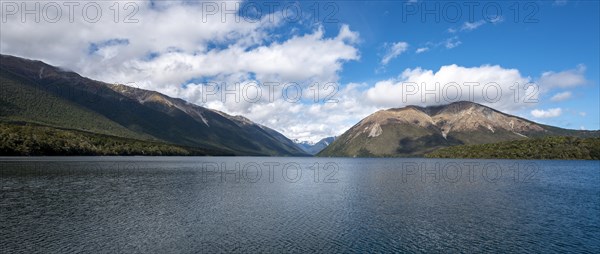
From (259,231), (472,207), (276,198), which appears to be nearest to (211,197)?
(276,198)

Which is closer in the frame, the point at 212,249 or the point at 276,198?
the point at 212,249

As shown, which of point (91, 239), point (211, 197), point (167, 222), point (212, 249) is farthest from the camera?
point (211, 197)

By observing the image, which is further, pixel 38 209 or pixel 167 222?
pixel 38 209

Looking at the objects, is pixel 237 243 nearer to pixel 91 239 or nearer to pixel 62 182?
pixel 91 239

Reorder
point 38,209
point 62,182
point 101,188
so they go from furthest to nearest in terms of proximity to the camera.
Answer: point 62,182 → point 101,188 → point 38,209

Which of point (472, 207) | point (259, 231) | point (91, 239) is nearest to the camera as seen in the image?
point (91, 239)

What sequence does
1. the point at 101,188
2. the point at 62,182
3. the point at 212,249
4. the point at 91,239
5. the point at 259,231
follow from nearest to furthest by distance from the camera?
the point at 212,249 < the point at 91,239 < the point at 259,231 < the point at 101,188 < the point at 62,182

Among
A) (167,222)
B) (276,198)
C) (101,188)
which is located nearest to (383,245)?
(167,222)

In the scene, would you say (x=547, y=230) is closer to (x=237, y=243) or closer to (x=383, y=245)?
(x=383, y=245)
